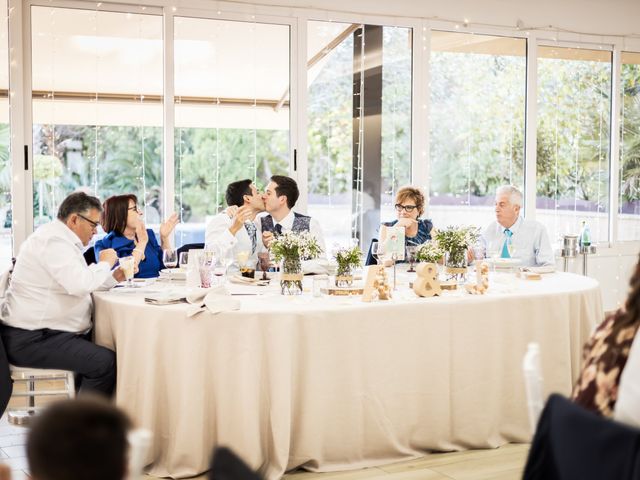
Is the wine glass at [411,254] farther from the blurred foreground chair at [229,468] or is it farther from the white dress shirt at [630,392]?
the blurred foreground chair at [229,468]

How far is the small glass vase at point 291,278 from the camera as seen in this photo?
389 centimetres

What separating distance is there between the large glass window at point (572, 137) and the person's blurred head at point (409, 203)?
89.4 inches

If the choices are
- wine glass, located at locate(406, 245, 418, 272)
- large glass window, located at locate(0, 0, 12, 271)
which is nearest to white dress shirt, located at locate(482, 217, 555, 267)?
wine glass, located at locate(406, 245, 418, 272)

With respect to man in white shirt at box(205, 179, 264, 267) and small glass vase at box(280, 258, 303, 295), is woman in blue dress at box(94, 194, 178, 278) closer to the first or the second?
man in white shirt at box(205, 179, 264, 267)

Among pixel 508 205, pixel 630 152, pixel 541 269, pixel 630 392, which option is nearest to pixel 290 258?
pixel 541 269

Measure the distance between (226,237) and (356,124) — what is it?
2.03 metres

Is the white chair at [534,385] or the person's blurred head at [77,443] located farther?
the white chair at [534,385]

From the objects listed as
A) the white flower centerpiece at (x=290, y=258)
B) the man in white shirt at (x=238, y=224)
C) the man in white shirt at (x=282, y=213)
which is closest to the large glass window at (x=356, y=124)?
the man in white shirt at (x=282, y=213)

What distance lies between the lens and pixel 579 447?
160 centimetres

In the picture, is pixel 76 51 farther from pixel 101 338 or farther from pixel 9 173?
pixel 101 338

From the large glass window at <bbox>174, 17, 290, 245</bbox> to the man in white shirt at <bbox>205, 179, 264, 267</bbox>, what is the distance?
751 mm

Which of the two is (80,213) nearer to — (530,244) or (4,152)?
(4,152)

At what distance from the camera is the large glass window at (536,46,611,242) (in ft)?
23.6

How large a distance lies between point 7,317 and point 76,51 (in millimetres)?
2571
